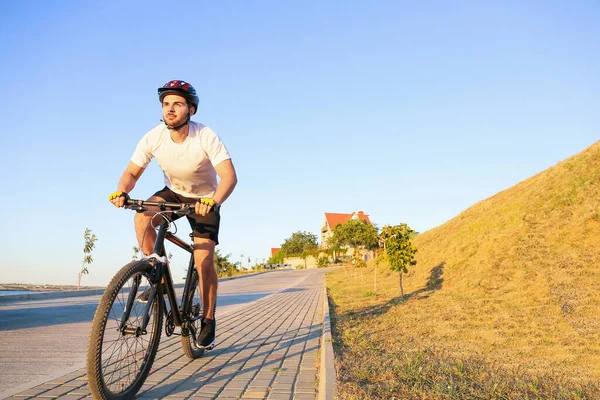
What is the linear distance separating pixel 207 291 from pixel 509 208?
706 inches

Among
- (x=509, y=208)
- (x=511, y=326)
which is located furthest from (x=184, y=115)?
(x=509, y=208)

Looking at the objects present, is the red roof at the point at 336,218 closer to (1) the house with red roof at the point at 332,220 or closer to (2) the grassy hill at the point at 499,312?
(1) the house with red roof at the point at 332,220

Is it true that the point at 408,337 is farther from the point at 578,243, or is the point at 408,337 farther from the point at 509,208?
the point at 509,208

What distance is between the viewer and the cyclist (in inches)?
160

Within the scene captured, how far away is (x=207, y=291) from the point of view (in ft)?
15.0

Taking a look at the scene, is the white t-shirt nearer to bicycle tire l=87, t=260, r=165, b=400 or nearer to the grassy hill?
bicycle tire l=87, t=260, r=165, b=400

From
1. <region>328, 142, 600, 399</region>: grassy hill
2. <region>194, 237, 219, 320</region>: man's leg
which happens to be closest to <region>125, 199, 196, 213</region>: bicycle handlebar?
<region>194, 237, 219, 320</region>: man's leg

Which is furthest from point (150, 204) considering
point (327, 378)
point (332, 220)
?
point (332, 220)

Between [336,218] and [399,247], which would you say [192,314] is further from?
[336,218]

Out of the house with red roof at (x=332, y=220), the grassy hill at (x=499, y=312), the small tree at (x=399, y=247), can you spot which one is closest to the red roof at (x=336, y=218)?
the house with red roof at (x=332, y=220)

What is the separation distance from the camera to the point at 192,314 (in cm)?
457

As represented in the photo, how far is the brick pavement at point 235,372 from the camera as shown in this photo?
364 centimetres

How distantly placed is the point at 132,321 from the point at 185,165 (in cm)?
140

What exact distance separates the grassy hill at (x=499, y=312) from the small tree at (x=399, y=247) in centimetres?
103
